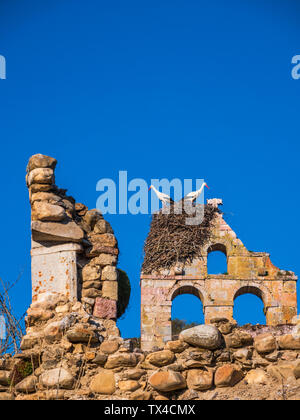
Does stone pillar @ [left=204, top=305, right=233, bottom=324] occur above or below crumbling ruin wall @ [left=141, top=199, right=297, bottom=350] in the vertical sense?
below

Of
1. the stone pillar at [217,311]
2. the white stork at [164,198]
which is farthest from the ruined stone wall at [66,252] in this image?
the white stork at [164,198]

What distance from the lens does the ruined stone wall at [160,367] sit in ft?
19.4

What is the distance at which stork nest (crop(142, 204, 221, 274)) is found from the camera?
992 inches

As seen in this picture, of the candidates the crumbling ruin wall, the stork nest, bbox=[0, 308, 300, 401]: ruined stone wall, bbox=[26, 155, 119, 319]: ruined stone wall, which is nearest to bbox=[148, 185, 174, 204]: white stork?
the stork nest

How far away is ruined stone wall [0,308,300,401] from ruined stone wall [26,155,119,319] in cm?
69

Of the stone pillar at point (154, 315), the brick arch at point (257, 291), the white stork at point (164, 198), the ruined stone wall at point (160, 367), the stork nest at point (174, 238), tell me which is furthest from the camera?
the white stork at point (164, 198)

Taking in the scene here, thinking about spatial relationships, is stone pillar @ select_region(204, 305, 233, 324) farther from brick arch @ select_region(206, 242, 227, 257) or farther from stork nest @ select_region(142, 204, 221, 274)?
brick arch @ select_region(206, 242, 227, 257)

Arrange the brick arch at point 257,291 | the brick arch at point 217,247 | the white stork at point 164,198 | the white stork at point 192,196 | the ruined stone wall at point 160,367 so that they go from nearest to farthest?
the ruined stone wall at point 160,367
the brick arch at point 257,291
the brick arch at point 217,247
the white stork at point 164,198
the white stork at point 192,196

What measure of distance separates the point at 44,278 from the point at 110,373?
4.93 feet

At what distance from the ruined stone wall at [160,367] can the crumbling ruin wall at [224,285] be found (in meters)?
18.0

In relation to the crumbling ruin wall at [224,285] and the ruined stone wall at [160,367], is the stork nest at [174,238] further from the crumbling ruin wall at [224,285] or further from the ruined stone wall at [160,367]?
the ruined stone wall at [160,367]

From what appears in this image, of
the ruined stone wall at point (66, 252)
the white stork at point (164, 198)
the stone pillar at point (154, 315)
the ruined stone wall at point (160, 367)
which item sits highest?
the white stork at point (164, 198)

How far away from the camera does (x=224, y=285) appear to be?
25312mm
